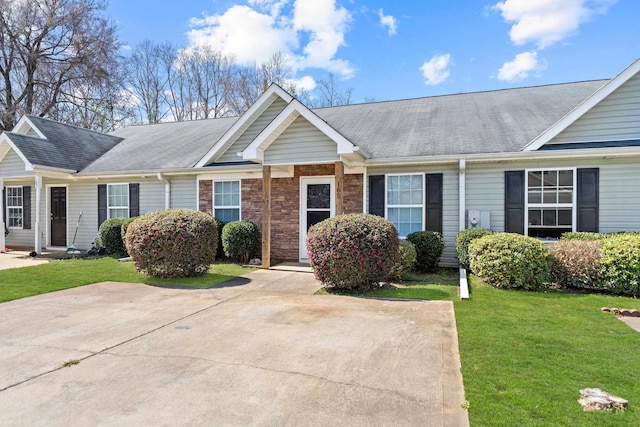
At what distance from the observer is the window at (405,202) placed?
10078 millimetres

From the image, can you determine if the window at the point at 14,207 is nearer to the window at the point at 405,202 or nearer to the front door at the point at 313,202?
the front door at the point at 313,202

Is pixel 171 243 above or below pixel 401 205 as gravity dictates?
below

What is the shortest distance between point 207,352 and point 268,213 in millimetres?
5700

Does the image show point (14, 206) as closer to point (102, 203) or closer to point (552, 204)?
point (102, 203)

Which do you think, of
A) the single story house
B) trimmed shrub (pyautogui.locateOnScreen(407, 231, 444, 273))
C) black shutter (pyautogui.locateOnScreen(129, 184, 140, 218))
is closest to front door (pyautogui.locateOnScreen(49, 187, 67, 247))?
the single story house

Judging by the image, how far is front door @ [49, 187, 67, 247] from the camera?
1466 centimetres

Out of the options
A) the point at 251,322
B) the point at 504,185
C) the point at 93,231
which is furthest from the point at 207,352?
the point at 93,231

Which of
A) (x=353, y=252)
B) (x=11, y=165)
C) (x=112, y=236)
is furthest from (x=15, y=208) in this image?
(x=353, y=252)

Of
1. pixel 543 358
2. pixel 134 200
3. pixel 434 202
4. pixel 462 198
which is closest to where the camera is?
pixel 543 358

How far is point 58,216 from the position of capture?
14.8m

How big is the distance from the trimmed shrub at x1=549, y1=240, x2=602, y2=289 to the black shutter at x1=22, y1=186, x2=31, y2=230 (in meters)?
18.0

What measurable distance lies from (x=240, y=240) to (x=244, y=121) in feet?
12.2

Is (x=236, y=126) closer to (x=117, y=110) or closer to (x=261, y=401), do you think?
(x=261, y=401)

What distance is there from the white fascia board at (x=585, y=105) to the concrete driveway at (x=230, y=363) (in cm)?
A: 515
